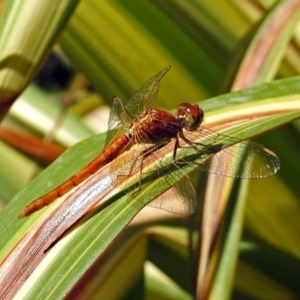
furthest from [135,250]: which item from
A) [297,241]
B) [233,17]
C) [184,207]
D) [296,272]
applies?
[233,17]

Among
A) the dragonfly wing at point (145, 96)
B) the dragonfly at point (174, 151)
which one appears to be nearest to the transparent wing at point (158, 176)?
the dragonfly at point (174, 151)

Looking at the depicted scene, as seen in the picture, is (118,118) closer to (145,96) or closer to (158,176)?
(145,96)

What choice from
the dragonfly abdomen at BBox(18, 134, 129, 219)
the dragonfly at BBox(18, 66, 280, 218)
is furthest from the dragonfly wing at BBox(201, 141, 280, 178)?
the dragonfly abdomen at BBox(18, 134, 129, 219)

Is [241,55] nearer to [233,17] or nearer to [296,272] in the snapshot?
[233,17]

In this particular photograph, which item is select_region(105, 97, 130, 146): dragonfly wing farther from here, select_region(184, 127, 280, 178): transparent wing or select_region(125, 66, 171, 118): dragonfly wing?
select_region(184, 127, 280, 178): transparent wing

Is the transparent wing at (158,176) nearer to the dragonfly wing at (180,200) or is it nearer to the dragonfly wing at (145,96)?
the dragonfly wing at (180,200)

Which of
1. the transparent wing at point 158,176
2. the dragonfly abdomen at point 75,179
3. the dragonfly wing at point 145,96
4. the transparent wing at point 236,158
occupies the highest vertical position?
the dragonfly wing at point 145,96
